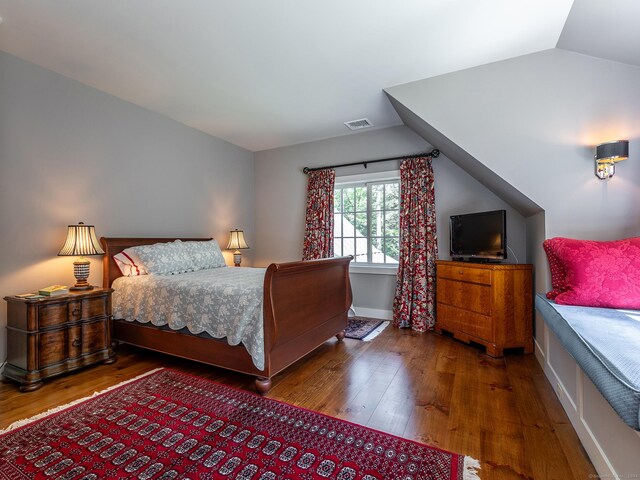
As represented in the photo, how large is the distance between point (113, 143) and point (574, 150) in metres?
4.28

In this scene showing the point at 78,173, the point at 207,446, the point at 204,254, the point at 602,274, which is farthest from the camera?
the point at 204,254

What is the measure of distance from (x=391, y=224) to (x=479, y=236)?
4.10ft

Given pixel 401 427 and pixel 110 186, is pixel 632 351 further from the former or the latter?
pixel 110 186

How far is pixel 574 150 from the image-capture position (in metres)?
2.34

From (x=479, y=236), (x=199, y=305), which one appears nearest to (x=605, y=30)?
(x=479, y=236)

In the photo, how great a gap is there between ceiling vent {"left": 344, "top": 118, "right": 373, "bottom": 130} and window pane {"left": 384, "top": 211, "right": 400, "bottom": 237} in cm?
121

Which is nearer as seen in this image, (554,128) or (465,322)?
(554,128)

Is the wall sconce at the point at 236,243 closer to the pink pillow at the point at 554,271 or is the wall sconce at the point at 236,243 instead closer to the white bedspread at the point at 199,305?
the white bedspread at the point at 199,305

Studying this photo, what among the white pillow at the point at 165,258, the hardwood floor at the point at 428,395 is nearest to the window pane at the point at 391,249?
the hardwood floor at the point at 428,395

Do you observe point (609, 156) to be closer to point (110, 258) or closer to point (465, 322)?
point (465, 322)

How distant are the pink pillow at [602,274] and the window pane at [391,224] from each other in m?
2.20

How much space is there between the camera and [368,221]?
4.36 meters

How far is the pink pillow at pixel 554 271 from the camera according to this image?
7.14 ft

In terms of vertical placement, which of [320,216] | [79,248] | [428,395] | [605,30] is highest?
[605,30]
